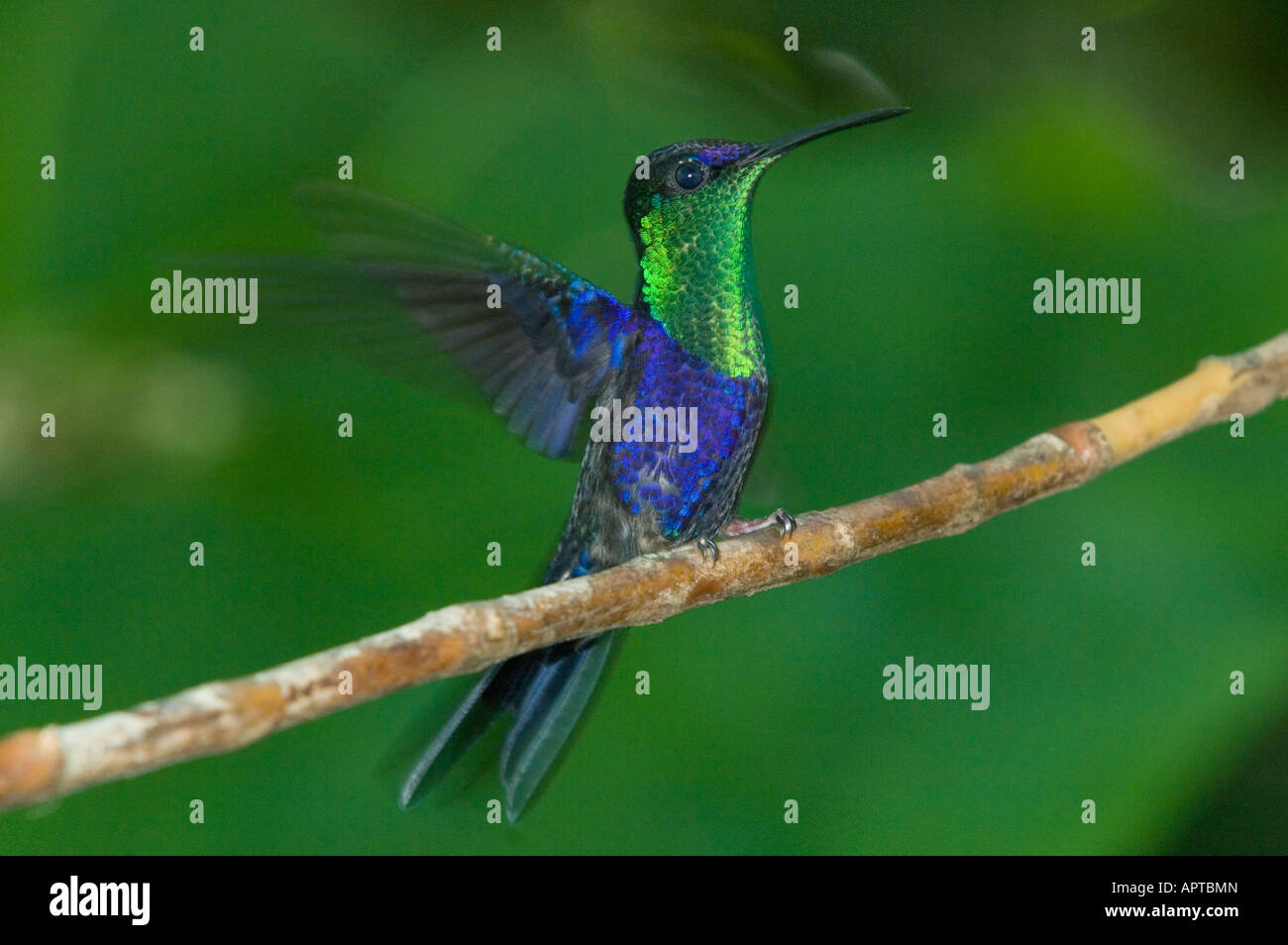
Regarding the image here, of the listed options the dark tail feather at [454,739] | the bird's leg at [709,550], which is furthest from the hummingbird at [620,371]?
the bird's leg at [709,550]

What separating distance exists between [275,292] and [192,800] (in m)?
0.86

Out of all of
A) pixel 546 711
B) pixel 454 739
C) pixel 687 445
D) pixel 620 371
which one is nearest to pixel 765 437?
pixel 687 445

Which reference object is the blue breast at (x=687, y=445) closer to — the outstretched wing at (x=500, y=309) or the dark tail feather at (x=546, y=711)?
the outstretched wing at (x=500, y=309)

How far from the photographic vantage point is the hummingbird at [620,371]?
6.22 feet

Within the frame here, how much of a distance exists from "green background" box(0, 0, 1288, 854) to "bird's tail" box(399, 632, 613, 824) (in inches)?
1.8

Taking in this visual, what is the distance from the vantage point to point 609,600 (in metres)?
1.43

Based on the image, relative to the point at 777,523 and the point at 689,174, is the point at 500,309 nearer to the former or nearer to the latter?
the point at 689,174

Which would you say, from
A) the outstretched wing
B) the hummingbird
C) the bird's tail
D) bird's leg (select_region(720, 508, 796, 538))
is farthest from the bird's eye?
the bird's tail

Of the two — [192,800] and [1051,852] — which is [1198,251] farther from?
[192,800]

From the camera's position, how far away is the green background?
1.97 meters

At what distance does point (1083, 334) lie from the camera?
221cm

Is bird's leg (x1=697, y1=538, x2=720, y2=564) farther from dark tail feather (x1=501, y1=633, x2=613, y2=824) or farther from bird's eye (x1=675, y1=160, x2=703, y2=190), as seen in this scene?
bird's eye (x1=675, y1=160, x2=703, y2=190)

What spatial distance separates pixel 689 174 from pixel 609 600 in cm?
84

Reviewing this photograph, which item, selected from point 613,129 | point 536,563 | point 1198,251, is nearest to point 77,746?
point 536,563
